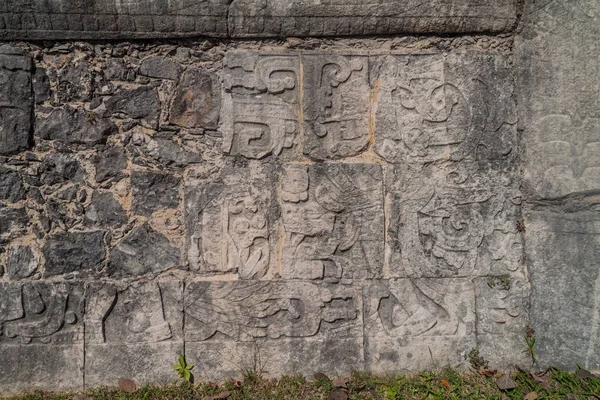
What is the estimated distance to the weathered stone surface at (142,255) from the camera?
3.18 m

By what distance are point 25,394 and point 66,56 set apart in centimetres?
203

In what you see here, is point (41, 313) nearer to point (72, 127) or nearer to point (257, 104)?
point (72, 127)

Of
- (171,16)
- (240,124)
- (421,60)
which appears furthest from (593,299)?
(171,16)

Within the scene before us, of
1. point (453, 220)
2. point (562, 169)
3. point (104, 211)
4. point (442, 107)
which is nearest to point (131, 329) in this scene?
point (104, 211)

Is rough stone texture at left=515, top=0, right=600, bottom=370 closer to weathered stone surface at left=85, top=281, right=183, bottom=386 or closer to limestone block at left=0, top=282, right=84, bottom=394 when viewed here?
weathered stone surface at left=85, top=281, right=183, bottom=386

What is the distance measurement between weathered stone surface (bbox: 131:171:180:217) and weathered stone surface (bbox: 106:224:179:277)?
0.40 feet

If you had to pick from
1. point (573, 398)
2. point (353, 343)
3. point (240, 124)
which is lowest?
point (573, 398)

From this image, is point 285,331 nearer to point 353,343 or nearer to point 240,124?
point 353,343

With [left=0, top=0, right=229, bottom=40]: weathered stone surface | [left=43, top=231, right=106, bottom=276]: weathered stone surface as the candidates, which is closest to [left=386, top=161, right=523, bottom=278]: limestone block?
[left=0, top=0, right=229, bottom=40]: weathered stone surface

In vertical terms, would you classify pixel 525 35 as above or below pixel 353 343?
above

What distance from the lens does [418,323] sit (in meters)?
3.26

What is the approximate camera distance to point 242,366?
3209mm

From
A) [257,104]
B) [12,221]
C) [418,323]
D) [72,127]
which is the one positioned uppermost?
[257,104]

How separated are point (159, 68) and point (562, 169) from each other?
2.54 m
